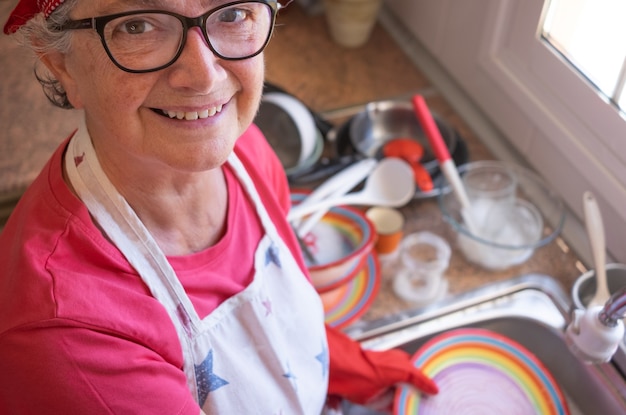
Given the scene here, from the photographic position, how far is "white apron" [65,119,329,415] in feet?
2.45

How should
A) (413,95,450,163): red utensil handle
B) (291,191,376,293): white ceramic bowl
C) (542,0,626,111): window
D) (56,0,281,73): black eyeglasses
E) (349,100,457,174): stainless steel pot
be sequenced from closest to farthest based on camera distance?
(56,0,281,73): black eyeglasses, (542,0,626,111): window, (291,191,376,293): white ceramic bowl, (413,95,450,163): red utensil handle, (349,100,457,174): stainless steel pot

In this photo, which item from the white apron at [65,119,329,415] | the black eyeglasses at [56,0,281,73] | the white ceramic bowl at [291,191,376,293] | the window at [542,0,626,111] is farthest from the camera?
the white ceramic bowl at [291,191,376,293]

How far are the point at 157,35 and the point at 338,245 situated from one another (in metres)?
0.60

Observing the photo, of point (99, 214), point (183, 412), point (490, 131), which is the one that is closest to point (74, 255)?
point (99, 214)

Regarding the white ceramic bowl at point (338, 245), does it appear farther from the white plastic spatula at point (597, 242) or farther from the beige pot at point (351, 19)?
the beige pot at point (351, 19)

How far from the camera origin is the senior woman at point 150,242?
641 millimetres

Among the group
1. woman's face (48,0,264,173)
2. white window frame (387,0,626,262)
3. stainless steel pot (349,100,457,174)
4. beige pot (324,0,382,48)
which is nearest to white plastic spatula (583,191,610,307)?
white window frame (387,0,626,262)

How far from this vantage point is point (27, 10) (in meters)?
0.67

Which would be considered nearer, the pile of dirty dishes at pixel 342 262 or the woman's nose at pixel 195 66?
the woman's nose at pixel 195 66

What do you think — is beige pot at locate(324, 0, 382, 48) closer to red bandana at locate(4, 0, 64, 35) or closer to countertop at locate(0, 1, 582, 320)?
countertop at locate(0, 1, 582, 320)

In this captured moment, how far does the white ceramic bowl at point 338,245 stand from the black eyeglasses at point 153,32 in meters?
0.46

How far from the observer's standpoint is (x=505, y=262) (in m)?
1.11

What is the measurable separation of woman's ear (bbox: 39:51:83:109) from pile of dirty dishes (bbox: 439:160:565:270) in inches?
25.6

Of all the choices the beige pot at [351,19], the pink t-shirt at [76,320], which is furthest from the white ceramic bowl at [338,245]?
the beige pot at [351,19]
